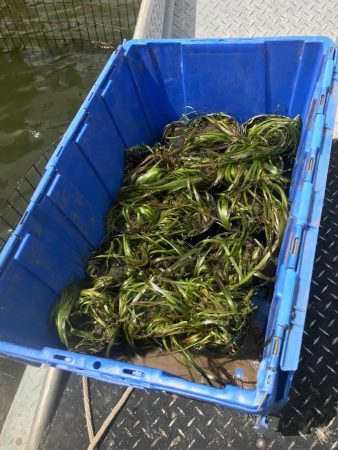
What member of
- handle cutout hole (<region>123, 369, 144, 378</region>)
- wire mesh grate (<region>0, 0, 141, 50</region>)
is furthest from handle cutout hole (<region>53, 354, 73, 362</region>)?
wire mesh grate (<region>0, 0, 141, 50</region>)

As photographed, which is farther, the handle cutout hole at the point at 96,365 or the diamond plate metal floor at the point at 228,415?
the diamond plate metal floor at the point at 228,415

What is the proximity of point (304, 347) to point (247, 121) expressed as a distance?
4.26 feet

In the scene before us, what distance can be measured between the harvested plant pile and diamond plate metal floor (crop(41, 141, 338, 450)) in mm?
346

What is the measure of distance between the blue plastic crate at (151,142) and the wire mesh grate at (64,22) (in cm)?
263

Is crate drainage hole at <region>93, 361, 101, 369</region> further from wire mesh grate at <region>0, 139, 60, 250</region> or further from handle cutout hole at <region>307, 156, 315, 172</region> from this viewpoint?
wire mesh grate at <region>0, 139, 60, 250</region>

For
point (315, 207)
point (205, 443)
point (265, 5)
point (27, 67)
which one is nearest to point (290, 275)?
point (315, 207)

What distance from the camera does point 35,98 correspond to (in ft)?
14.2

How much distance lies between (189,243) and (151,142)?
2.75 ft

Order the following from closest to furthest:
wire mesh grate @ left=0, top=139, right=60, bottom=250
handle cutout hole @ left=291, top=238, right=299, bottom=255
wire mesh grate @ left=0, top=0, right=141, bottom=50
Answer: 1. handle cutout hole @ left=291, top=238, right=299, bottom=255
2. wire mesh grate @ left=0, top=139, right=60, bottom=250
3. wire mesh grate @ left=0, top=0, right=141, bottom=50

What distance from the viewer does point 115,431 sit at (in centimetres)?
198

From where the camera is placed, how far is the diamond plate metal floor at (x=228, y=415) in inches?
72.0

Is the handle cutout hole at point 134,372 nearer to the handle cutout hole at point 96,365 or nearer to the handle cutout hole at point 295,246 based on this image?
the handle cutout hole at point 96,365

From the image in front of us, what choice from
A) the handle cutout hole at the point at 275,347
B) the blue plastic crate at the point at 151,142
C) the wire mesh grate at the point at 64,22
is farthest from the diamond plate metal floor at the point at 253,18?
the handle cutout hole at the point at 275,347

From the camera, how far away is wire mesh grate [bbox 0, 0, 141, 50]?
15.7ft
